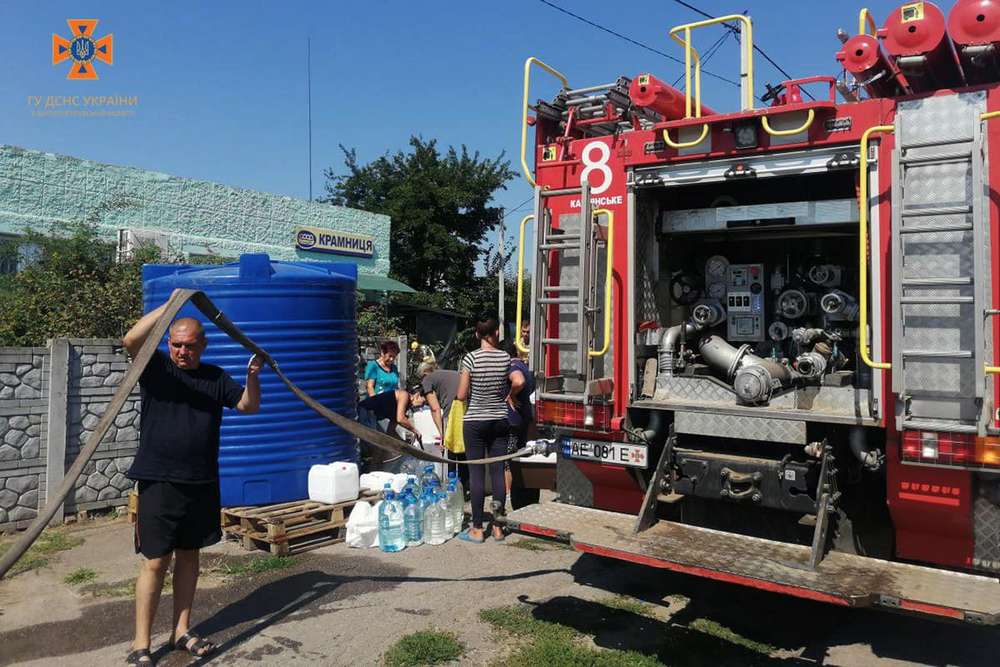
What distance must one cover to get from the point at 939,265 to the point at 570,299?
6.58 ft

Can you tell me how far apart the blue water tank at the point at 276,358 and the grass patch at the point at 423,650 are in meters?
2.52

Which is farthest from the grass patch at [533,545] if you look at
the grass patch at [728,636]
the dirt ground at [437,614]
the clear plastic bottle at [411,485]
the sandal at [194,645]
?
the sandal at [194,645]

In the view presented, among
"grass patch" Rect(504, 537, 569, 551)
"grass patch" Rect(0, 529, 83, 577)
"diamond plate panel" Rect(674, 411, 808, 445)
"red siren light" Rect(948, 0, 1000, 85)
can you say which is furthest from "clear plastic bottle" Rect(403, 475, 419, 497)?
"red siren light" Rect(948, 0, 1000, 85)

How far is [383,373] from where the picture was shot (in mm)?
8609

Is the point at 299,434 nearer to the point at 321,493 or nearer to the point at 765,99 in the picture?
the point at 321,493

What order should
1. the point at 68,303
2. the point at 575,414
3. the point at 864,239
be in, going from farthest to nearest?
the point at 68,303, the point at 575,414, the point at 864,239

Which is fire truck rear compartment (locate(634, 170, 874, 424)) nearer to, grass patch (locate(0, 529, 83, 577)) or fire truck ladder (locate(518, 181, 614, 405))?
fire truck ladder (locate(518, 181, 614, 405))

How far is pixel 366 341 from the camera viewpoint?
11516 mm

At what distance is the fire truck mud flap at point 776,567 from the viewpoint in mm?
3379

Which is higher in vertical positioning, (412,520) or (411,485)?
(411,485)

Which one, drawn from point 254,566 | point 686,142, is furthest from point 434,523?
point 686,142

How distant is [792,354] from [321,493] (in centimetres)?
383

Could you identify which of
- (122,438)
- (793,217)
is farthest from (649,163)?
(122,438)

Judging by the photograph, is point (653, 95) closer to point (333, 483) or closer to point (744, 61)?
point (744, 61)
